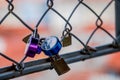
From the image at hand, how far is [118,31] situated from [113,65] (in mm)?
801

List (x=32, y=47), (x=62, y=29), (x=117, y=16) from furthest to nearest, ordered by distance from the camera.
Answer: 1. (x=62, y=29)
2. (x=117, y=16)
3. (x=32, y=47)

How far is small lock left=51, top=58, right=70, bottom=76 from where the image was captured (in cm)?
68

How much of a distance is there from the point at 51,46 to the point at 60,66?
0.07 m

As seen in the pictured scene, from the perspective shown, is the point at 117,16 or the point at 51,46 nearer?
the point at 51,46

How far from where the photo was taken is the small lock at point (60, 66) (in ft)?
2.22

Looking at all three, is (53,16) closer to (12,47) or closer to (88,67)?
(12,47)

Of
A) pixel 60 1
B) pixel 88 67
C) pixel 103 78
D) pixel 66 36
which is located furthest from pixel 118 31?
pixel 60 1

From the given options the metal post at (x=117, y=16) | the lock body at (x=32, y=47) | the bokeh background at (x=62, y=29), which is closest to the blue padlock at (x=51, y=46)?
the lock body at (x=32, y=47)

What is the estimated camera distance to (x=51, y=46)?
648 mm

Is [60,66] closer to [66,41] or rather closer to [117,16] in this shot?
[66,41]

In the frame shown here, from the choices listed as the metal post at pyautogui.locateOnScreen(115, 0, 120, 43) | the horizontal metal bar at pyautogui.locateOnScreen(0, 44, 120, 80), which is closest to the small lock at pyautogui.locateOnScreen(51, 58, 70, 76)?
the horizontal metal bar at pyautogui.locateOnScreen(0, 44, 120, 80)

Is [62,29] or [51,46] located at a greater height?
[51,46]

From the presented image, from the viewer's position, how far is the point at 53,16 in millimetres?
2312

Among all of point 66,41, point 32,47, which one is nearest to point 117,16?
point 66,41
